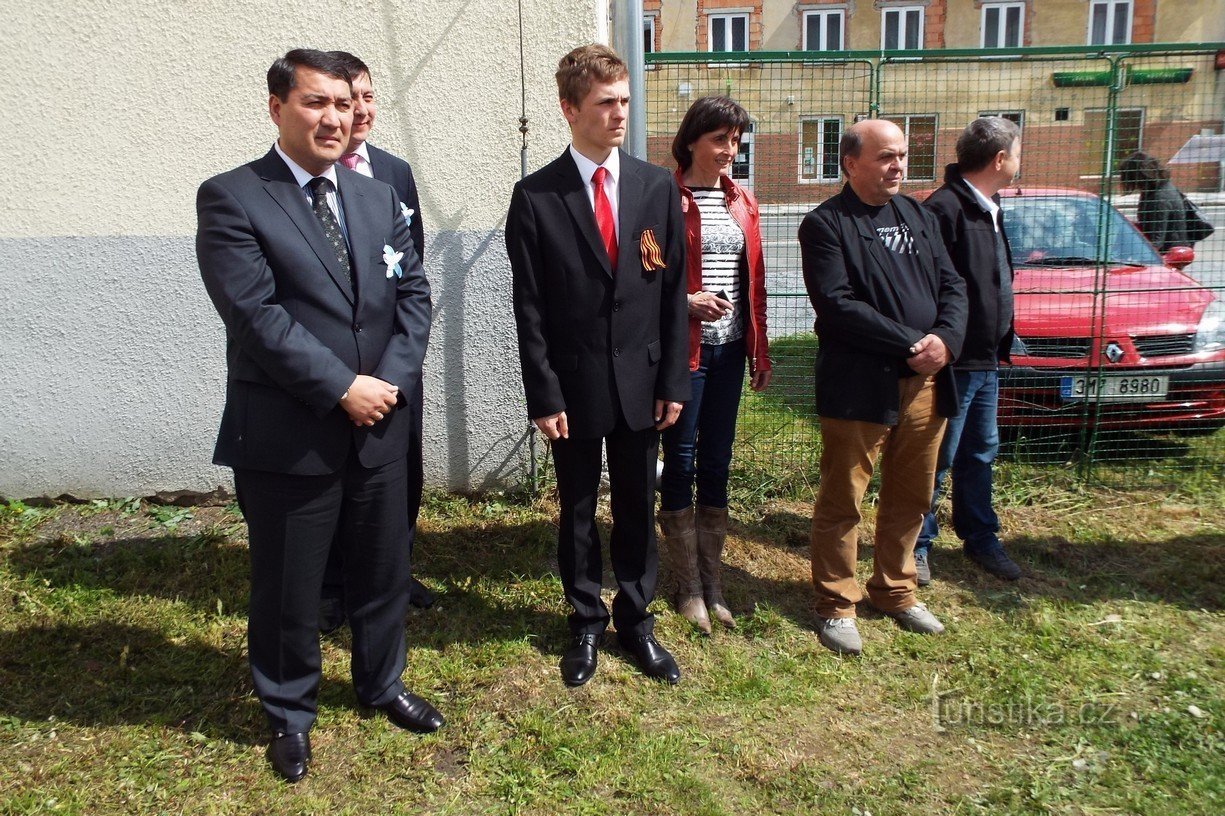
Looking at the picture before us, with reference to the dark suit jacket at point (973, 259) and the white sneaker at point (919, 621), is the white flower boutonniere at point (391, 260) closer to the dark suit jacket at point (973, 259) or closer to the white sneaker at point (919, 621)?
the dark suit jacket at point (973, 259)

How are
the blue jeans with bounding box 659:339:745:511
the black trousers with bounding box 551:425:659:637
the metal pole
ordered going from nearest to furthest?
the black trousers with bounding box 551:425:659:637
the blue jeans with bounding box 659:339:745:511
the metal pole

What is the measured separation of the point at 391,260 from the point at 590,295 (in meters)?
0.69

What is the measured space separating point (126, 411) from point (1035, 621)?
467 centimetres

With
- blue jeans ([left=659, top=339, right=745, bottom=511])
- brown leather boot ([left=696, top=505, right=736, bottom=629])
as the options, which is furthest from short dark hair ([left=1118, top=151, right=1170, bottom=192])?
brown leather boot ([left=696, top=505, right=736, bottom=629])

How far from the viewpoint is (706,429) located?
12.6ft

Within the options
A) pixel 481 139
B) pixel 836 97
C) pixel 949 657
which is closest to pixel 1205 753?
pixel 949 657

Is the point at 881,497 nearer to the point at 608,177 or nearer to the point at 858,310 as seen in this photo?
the point at 858,310

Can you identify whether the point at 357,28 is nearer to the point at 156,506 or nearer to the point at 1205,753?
the point at 156,506

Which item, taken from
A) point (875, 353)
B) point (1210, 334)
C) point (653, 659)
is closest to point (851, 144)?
point (875, 353)

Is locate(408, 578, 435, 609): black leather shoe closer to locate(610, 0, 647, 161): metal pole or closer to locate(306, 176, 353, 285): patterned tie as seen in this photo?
locate(306, 176, 353, 285): patterned tie

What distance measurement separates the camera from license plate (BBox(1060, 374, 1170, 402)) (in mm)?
A: 5219

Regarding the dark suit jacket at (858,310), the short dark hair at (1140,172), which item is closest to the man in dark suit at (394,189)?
the dark suit jacket at (858,310)

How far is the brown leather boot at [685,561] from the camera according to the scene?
383 centimetres

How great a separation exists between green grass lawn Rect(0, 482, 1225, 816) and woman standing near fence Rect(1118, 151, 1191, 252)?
2.15 m
